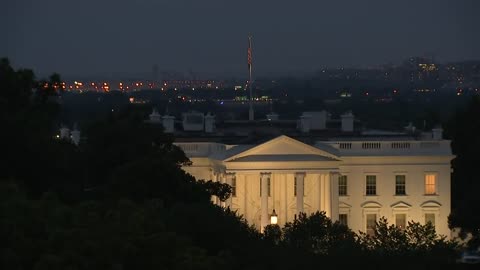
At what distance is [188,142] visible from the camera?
10312cm

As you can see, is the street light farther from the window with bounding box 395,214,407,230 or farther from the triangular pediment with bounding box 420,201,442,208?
the triangular pediment with bounding box 420,201,442,208

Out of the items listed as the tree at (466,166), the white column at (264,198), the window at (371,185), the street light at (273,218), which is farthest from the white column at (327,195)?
the tree at (466,166)

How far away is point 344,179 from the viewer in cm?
10094

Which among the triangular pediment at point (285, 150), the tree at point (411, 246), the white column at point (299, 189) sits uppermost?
the triangular pediment at point (285, 150)

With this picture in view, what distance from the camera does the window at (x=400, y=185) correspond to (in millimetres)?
99938

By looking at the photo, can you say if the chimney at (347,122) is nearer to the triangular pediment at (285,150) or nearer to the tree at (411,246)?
the triangular pediment at (285,150)

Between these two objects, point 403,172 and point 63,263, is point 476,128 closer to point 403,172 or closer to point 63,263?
point 403,172

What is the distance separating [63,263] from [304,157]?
190 feet

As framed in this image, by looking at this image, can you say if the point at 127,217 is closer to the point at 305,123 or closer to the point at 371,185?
the point at 371,185

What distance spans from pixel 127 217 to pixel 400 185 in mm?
52220

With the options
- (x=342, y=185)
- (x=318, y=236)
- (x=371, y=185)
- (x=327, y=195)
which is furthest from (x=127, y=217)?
(x=342, y=185)

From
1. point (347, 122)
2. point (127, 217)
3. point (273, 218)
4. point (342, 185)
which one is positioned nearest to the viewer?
point (127, 217)

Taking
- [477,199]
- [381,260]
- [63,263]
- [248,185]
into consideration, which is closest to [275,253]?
[381,260]

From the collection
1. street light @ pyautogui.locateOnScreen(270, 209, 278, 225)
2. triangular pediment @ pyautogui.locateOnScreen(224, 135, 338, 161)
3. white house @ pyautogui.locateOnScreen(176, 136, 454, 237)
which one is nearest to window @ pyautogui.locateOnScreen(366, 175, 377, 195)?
white house @ pyautogui.locateOnScreen(176, 136, 454, 237)
